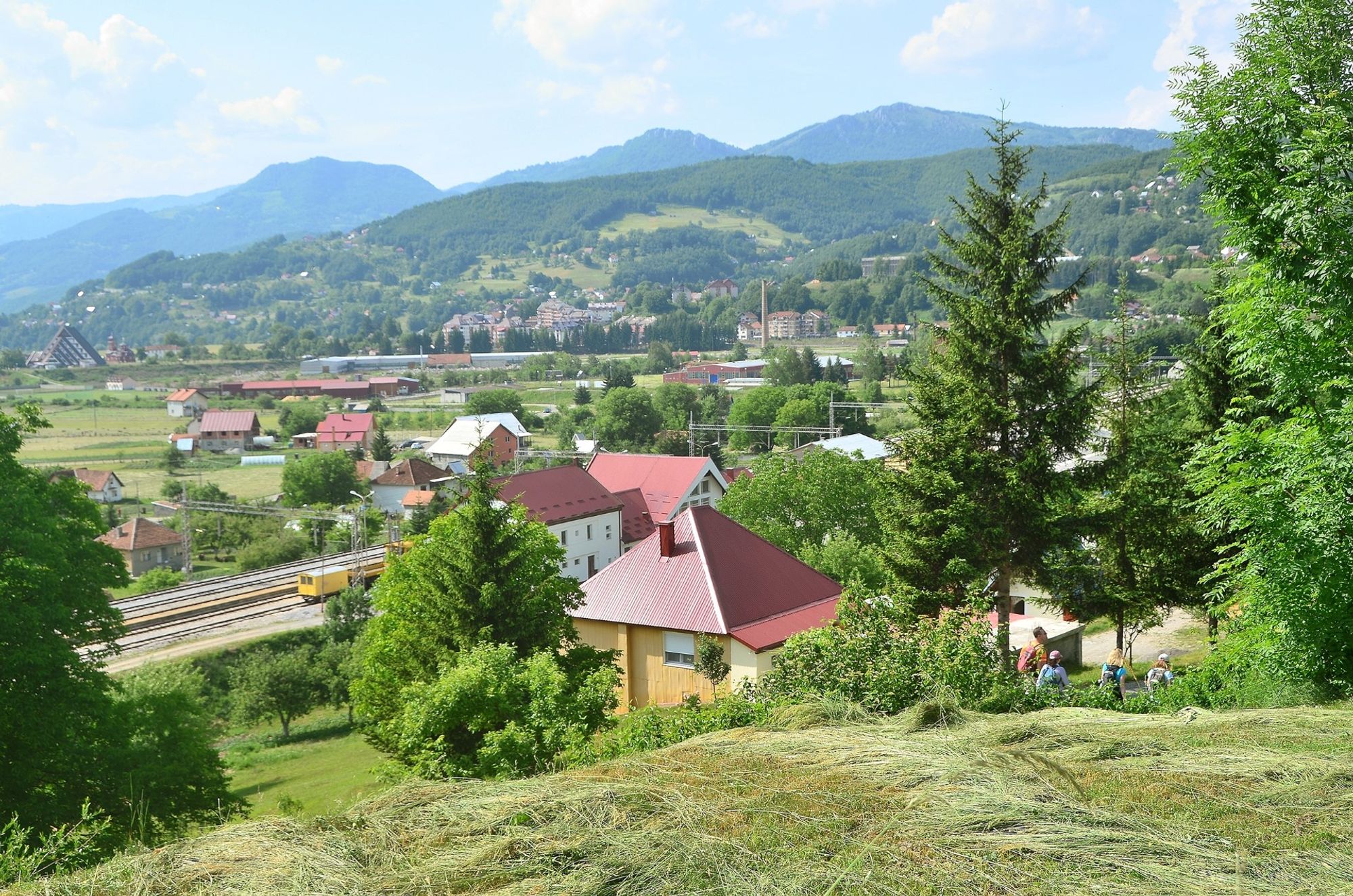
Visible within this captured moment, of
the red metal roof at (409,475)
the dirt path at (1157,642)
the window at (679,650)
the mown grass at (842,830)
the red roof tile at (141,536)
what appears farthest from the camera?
the red metal roof at (409,475)

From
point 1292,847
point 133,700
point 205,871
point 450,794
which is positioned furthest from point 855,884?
point 133,700

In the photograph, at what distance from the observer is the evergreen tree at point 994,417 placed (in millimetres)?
16188

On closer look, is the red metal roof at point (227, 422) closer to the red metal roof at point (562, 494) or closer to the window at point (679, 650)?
the red metal roof at point (562, 494)

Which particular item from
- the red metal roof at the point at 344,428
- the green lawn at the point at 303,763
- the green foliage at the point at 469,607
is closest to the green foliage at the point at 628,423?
the red metal roof at the point at 344,428

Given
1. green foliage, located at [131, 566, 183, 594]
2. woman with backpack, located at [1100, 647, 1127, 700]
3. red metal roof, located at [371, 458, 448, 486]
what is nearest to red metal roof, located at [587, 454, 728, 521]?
green foliage, located at [131, 566, 183, 594]

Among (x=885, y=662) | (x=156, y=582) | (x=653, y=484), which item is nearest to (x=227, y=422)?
(x=156, y=582)

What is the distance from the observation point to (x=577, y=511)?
4641 centimetres

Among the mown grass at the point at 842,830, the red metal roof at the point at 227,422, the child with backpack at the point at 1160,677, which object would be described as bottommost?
the red metal roof at the point at 227,422

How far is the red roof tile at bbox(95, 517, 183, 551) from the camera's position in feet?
197

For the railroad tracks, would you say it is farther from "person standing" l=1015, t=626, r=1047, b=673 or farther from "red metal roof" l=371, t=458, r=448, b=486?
"person standing" l=1015, t=626, r=1047, b=673

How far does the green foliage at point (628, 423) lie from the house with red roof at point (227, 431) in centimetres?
4232

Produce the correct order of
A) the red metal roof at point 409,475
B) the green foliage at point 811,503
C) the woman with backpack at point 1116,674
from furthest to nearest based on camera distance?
the red metal roof at point 409,475 → the green foliage at point 811,503 → the woman with backpack at point 1116,674

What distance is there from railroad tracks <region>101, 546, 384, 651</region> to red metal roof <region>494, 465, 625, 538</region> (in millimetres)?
7825

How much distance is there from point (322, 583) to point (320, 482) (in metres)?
26.3
